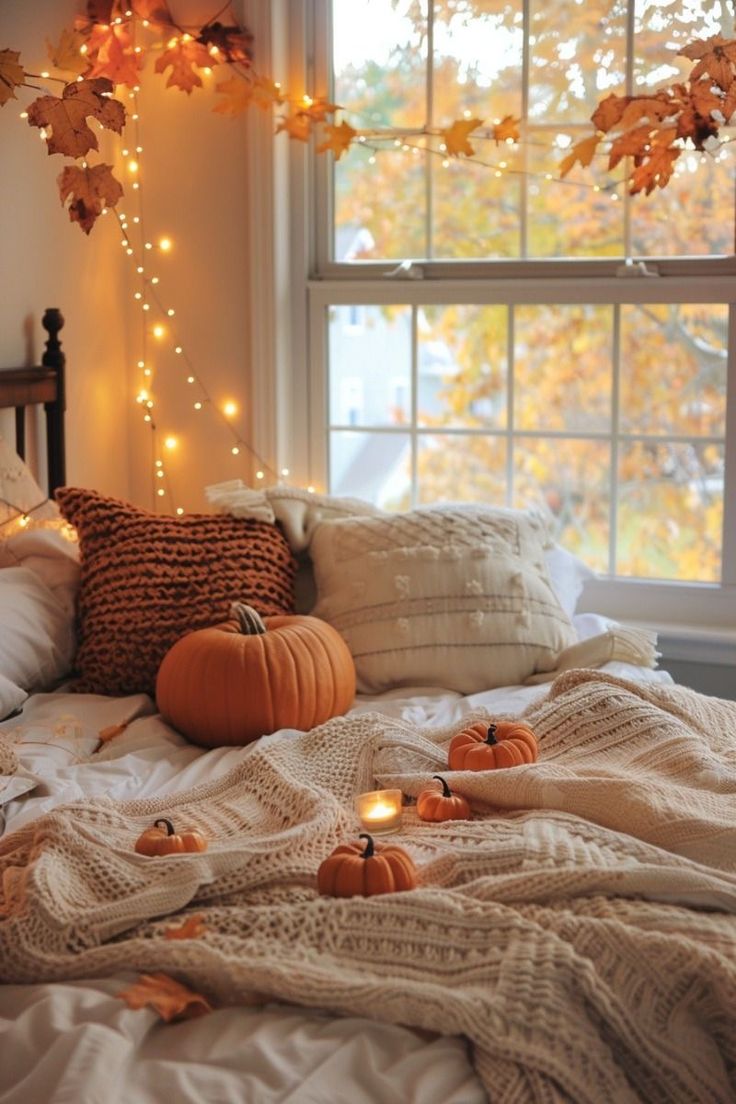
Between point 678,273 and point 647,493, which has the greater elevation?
point 678,273

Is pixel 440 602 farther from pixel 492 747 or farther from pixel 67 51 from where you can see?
pixel 67 51

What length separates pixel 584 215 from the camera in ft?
9.62

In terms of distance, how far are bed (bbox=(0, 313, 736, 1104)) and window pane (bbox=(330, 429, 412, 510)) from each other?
2.01ft

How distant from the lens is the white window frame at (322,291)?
2877 millimetres

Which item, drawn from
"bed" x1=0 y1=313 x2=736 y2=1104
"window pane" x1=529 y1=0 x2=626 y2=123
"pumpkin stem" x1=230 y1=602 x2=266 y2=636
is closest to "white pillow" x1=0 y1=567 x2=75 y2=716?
"bed" x1=0 y1=313 x2=736 y2=1104

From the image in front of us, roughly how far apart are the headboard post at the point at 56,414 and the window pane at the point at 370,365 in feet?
2.10

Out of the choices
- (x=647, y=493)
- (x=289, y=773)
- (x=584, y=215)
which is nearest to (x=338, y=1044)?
(x=289, y=773)

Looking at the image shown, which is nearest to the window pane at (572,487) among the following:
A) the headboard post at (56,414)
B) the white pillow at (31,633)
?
the headboard post at (56,414)

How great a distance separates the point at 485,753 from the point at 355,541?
0.82m

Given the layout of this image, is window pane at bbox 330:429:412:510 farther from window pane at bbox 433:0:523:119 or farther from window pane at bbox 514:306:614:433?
window pane at bbox 433:0:523:119

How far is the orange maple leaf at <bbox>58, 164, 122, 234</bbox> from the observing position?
2744 mm

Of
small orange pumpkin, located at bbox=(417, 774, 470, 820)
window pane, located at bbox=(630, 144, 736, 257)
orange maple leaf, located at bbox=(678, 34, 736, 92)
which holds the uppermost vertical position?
orange maple leaf, located at bbox=(678, 34, 736, 92)

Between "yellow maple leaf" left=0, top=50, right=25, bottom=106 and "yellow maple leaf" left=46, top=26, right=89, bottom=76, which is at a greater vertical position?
"yellow maple leaf" left=46, top=26, right=89, bottom=76

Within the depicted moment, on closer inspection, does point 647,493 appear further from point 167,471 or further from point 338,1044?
point 338,1044
